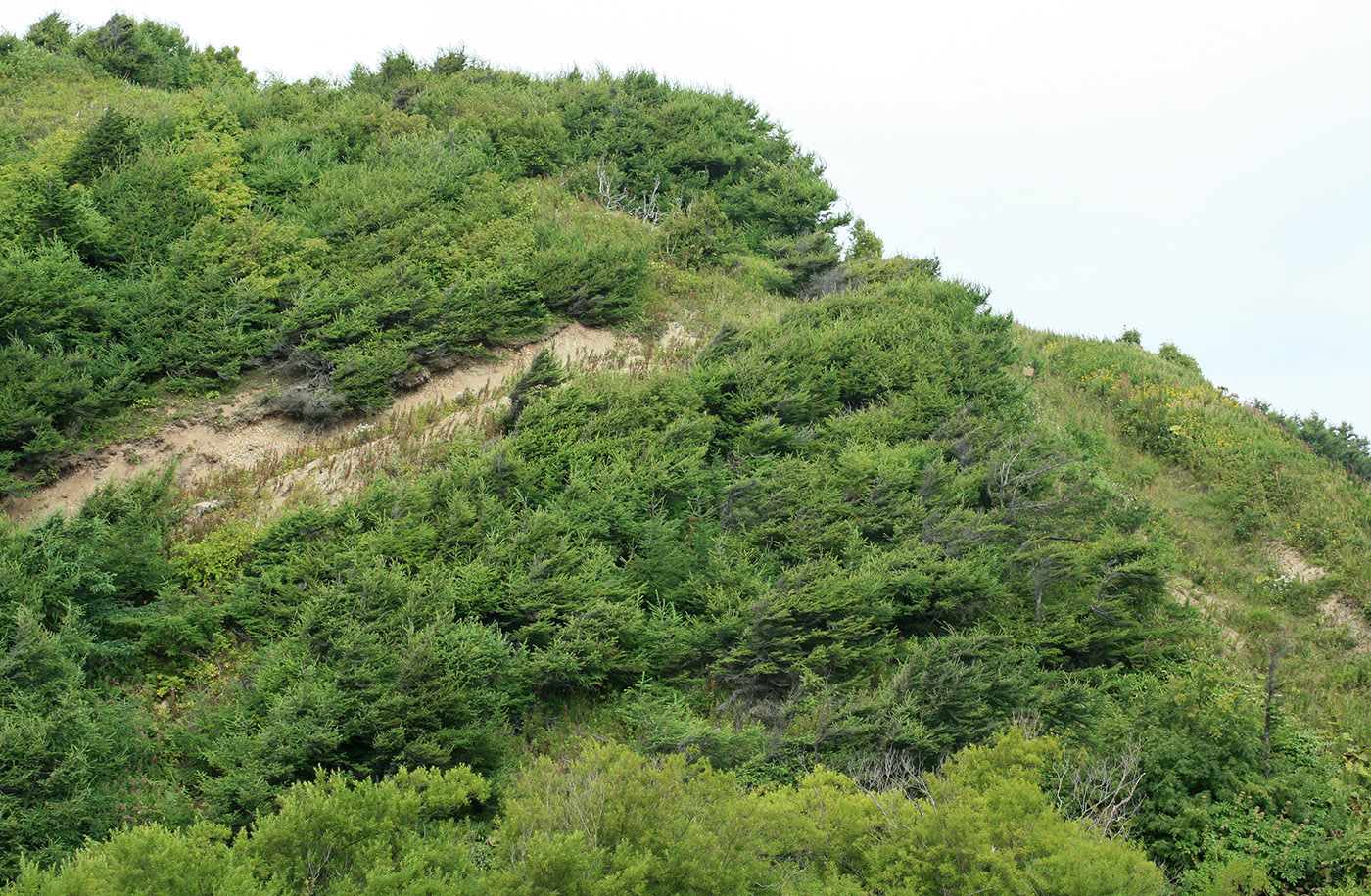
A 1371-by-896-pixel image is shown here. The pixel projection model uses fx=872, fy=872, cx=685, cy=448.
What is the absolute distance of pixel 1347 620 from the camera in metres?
14.8

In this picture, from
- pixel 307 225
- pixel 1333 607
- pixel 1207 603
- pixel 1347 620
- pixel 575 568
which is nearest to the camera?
pixel 575 568

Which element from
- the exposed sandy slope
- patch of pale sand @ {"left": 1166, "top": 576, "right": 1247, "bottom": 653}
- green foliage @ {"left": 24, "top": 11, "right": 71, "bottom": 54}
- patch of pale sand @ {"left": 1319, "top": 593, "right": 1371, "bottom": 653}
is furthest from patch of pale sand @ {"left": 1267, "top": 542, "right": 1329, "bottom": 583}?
green foliage @ {"left": 24, "top": 11, "right": 71, "bottom": 54}

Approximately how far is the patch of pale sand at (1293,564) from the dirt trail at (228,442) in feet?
45.6

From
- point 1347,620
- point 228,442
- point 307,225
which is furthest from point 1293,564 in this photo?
point 307,225

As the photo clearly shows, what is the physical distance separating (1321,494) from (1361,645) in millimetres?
4317

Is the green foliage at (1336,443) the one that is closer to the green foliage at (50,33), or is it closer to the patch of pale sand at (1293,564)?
the patch of pale sand at (1293,564)

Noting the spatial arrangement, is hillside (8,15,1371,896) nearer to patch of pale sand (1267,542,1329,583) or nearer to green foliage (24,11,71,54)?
patch of pale sand (1267,542,1329,583)

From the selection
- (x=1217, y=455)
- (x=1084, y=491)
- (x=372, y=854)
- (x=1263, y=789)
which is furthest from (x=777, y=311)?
(x=372, y=854)

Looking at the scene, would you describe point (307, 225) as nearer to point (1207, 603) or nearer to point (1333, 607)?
point (1207, 603)

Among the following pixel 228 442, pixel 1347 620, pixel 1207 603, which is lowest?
pixel 228 442

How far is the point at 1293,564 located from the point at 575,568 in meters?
13.7

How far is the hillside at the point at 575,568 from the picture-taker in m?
7.87

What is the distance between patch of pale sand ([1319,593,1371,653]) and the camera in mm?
14312

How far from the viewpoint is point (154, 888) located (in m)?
6.07
